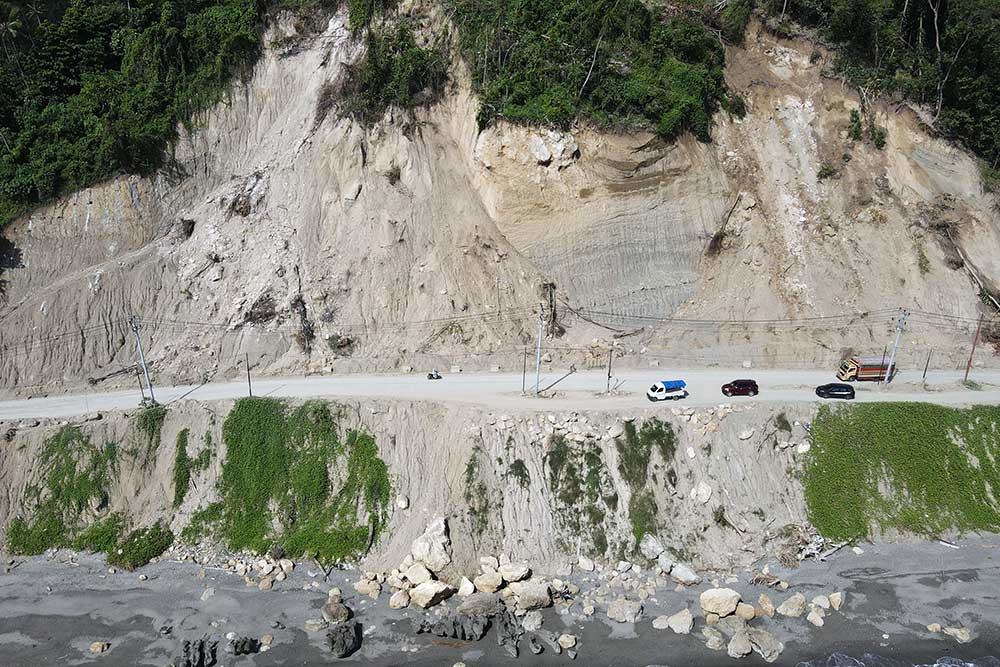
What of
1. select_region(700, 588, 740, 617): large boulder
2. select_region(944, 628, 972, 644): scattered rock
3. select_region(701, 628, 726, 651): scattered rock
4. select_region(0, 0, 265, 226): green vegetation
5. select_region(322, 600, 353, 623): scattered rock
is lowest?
select_region(701, 628, 726, 651): scattered rock

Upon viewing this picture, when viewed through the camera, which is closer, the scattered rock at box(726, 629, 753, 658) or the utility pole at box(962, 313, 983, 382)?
the scattered rock at box(726, 629, 753, 658)

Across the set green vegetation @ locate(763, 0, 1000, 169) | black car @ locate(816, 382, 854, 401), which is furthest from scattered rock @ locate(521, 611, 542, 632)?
green vegetation @ locate(763, 0, 1000, 169)

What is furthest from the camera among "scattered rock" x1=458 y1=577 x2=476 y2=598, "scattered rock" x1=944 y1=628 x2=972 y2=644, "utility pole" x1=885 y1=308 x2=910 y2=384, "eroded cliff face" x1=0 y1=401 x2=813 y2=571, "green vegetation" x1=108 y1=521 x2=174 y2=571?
"utility pole" x1=885 y1=308 x2=910 y2=384

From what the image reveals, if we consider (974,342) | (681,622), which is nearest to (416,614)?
(681,622)

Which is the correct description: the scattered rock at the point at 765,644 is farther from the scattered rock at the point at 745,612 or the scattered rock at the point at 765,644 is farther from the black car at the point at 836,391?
the black car at the point at 836,391

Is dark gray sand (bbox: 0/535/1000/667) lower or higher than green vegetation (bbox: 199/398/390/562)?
lower

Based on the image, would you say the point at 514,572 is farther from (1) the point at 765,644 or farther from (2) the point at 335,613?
(1) the point at 765,644

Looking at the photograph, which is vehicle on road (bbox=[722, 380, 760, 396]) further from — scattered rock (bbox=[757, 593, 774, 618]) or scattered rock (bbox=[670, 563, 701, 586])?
scattered rock (bbox=[757, 593, 774, 618])
